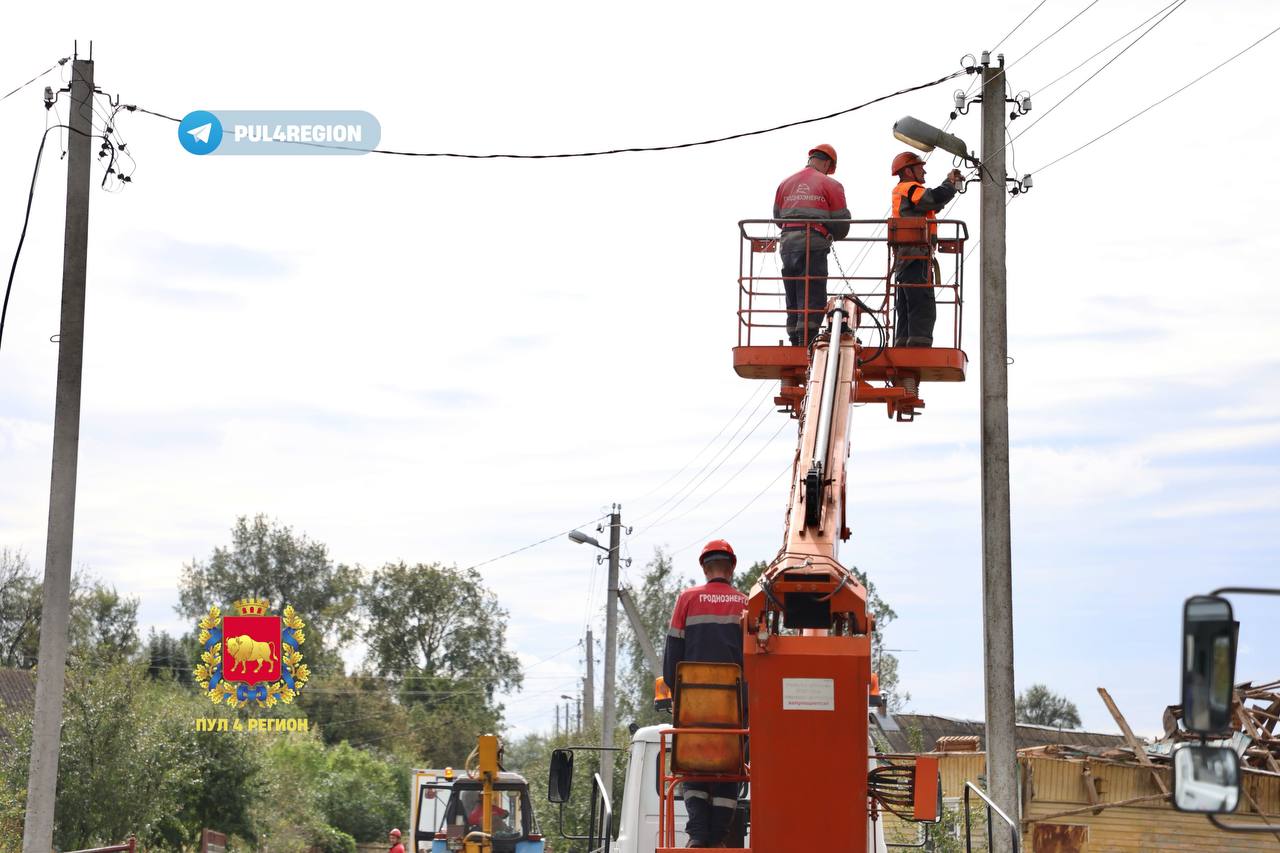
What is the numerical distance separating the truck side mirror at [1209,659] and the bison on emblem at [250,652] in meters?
38.2

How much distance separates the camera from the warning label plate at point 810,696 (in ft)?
27.5

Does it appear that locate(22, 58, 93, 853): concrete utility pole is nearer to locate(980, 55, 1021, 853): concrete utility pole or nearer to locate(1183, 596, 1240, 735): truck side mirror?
locate(980, 55, 1021, 853): concrete utility pole

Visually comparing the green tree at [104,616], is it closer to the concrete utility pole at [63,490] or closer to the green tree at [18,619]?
the green tree at [18,619]

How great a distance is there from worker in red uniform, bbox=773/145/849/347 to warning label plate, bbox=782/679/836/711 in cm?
627

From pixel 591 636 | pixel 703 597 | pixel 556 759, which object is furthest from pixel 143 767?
pixel 591 636

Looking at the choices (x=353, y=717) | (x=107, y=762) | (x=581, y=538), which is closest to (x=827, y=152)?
(x=107, y=762)

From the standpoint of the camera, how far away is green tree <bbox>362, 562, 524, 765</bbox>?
8275 centimetres

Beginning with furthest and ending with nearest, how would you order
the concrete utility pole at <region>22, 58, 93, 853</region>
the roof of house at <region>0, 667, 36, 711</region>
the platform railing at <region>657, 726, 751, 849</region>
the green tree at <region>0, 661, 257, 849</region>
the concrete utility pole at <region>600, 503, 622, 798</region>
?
the roof of house at <region>0, 667, 36, 711</region> → the concrete utility pole at <region>600, 503, 622, 798</region> → the green tree at <region>0, 661, 257, 849</region> → the concrete utility pole at <region>22, 58, 93, 853</region> → the platform railing at <region>657, 726, 751, 849</region>

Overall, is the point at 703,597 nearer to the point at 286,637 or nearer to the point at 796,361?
the point at 796,361

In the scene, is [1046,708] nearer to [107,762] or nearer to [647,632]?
[647,632]

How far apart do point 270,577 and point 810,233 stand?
3063 inches

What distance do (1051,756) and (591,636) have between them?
50431 millimetres

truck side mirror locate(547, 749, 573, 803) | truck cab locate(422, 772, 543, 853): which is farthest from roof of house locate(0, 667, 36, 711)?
truck side mirror locate(547, 749, 573, 803)

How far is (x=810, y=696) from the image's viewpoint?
837cm
